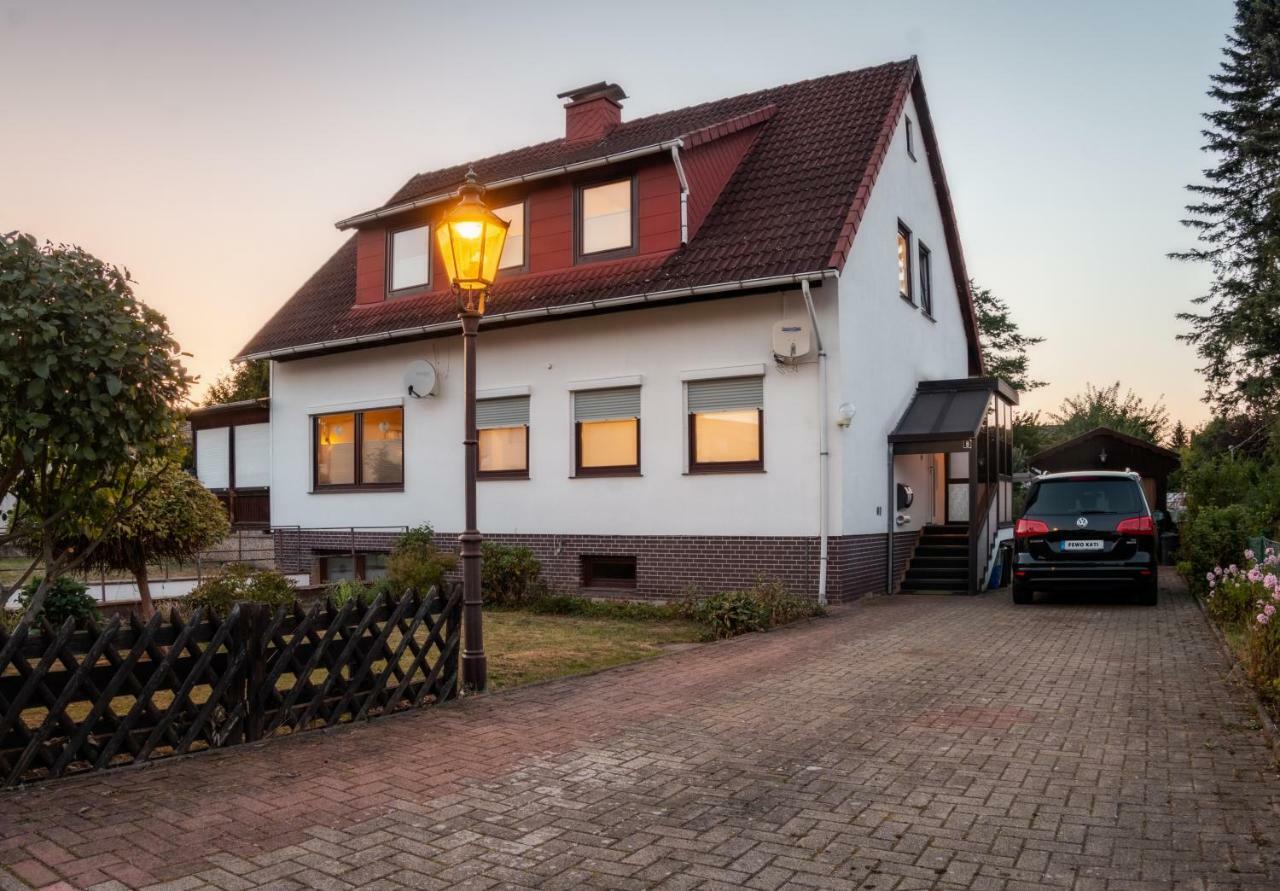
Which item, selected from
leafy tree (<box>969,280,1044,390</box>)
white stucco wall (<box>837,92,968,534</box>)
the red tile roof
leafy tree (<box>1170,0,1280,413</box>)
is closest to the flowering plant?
white stucco wall (<box>837,92,968,534</box>)

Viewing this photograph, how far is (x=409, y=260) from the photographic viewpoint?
734 inches

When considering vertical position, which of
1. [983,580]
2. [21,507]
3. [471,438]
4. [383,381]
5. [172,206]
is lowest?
[983,580]

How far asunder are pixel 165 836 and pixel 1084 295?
77.6 ft

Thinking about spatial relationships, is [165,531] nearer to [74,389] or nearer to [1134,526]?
[74,389]

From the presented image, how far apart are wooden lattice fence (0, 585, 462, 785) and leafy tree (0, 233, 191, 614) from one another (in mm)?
576

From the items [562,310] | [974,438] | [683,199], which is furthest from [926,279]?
[562,310]

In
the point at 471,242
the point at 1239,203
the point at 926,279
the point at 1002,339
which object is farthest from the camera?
the point at 1002,339

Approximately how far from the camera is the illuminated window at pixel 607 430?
15.8m

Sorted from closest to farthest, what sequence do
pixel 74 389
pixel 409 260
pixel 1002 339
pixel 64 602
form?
pixel 74 389
pixel 64 602
pixel 409 260
pixel 1002 339

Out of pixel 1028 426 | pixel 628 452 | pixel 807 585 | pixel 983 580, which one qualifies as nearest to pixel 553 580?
pixel 628 452

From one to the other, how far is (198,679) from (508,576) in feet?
29.5

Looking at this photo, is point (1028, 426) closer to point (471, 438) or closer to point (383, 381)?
point (383, 381)

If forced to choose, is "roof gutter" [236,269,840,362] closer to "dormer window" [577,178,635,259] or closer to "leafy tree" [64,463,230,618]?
"dormer window" [577,178,635,259]

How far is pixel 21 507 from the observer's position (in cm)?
685
